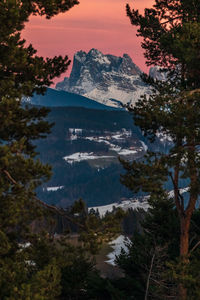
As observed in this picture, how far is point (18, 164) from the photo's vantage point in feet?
38.9

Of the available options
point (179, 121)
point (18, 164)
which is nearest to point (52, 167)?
point (18, 164)

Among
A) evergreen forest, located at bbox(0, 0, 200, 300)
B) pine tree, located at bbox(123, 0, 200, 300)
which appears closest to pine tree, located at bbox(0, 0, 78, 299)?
evergreen forest, located at bbox(0, 0, 200, 300)

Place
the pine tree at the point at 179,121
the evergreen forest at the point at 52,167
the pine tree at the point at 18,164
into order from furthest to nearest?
the pine tree at the point at 179,121 → the evergreen forest at the point at 52,167 → the pine tree at the point at 18,164

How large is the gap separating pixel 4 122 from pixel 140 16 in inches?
502

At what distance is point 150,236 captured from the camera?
29.4 m

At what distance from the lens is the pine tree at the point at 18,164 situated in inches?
453

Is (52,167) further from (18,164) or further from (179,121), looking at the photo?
(179,121)

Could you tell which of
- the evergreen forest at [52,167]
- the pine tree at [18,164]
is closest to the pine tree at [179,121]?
the evergreen forest at [52,167]

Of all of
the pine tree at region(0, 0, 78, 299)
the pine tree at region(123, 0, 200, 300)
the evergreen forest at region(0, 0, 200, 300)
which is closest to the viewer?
the pine tree at region(0, 0, 78, 299)

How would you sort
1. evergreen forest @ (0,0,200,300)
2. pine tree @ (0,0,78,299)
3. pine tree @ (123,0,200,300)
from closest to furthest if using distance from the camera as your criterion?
1. pine tree @ (0,0,78,299)
2. evergreen forest @ (0,0,200,300)
3. pine tree @ (123,0,200,300)

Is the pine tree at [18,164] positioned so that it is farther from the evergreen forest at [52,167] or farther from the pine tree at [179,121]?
the pine tree at [179,121]

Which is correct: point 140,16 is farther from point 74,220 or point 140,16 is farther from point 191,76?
point 74,220

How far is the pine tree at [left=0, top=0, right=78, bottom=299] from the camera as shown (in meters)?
11.5

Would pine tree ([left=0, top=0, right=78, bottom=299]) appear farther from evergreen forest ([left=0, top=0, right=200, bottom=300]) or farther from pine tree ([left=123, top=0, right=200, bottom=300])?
pine tree ([left=123, top=0, right=200, bottom=300])
